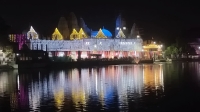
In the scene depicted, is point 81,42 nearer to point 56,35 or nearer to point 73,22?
point 56,35

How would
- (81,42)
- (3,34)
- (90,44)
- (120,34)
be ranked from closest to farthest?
→ (3,34) → (81,42) → (90,44) → (120,34)

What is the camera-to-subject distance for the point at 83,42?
68.4 meters

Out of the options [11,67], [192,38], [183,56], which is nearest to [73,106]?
[11,67]

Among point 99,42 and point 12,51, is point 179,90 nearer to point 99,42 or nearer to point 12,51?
point 12,51


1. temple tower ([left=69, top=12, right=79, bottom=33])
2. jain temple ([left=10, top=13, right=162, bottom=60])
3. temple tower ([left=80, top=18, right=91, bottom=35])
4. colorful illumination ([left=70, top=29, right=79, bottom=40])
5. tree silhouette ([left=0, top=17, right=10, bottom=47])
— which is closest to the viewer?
tree silhouette ([left=0, top=17, right=10, bottom=47])

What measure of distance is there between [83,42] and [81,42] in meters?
0.39

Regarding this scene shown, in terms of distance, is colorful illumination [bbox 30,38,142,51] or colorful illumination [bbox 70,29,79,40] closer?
colorful illumination [bbox 30,38,142,51]

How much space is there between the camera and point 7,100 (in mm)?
18094

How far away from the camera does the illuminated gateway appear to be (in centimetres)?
6669

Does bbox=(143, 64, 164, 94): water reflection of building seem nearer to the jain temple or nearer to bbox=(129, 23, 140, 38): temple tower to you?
the jain temple

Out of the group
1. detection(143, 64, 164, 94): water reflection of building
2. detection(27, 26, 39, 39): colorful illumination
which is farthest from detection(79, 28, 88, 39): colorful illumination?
detection(143, 64, 164, 94): water reflection of building

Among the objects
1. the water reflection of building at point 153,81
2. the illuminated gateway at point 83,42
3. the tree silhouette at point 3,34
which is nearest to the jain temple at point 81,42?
the illuminated gateway at point 83,42

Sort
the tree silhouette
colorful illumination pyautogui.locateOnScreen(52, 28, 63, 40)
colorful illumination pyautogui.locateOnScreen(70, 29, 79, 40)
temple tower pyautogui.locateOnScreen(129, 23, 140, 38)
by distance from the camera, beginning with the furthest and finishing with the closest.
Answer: temple tower pyautogui.locateOnScreen(129, 23, 140, 38), colorful illumination pyautogui.locateOnScreen(70, 29, 79, 40), colorful illumination pyautogui.locateOnScreen(52, 28, 63, 40), the tree silhouette

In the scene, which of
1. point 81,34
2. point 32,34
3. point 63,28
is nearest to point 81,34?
point 81,34
